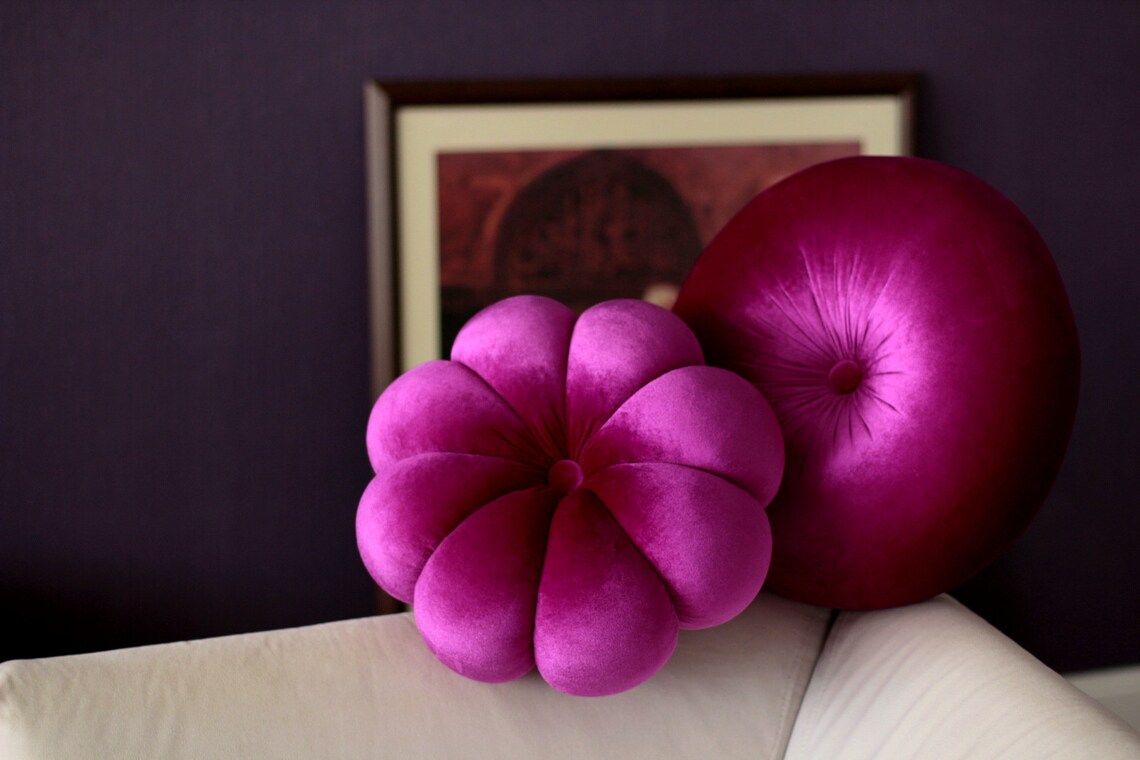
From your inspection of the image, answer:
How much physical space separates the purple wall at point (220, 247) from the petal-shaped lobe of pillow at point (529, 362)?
82 cm

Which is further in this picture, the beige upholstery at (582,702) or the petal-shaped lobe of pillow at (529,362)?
the petal-shaped lobe of pillow at (529,362)

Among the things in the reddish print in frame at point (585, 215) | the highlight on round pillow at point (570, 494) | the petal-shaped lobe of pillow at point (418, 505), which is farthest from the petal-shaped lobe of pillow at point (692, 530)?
the reddish print in frame at point (585, 215)

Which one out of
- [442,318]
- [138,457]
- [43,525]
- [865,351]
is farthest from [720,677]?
[43,525]

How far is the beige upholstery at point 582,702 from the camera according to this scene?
0.71m

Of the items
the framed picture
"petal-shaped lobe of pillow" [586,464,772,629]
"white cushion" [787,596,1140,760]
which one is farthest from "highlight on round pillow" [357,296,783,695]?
the framed picture

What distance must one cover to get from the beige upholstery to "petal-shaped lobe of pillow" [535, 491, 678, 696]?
110mm

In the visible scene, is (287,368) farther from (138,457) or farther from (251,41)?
(251,41)

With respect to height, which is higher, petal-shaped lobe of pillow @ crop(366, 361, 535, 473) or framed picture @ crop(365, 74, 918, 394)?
framed picture @ crop(365, 74, 918, 394)

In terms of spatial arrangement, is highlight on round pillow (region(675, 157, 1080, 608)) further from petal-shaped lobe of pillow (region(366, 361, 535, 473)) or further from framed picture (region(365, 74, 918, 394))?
framed picture (region(365, 74, 918, 394))

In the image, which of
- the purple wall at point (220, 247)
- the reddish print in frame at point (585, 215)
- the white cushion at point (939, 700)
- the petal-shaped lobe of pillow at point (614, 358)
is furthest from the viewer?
the reddish print in frame at point (585, 215)

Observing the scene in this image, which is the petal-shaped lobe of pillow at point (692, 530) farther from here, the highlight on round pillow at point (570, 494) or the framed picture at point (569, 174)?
the framed picture at point (569, 174)

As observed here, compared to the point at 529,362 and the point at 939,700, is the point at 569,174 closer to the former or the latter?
the point at 529,362

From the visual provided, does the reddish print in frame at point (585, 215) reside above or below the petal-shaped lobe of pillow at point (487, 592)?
above

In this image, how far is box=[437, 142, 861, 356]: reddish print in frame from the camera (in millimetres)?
1591
